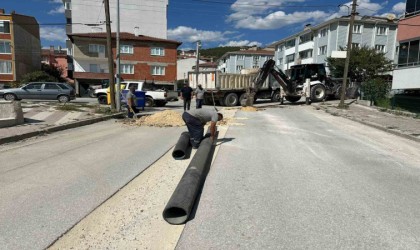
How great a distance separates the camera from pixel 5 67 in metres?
52.3

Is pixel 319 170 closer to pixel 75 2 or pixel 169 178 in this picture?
pixel 169 178

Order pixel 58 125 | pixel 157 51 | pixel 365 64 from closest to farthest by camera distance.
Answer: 1. pixel 58 125
2. pixel 365 64
3. pixel 157 51

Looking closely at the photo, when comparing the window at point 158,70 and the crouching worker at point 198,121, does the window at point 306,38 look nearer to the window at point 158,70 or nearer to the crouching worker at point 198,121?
the window at point 158,70

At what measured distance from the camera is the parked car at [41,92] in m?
25.4

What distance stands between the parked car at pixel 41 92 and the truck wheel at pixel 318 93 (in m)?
17.9

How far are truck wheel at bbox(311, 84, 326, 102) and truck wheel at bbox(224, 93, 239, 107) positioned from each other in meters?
5.87

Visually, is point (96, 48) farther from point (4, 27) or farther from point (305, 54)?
point (305, 54)

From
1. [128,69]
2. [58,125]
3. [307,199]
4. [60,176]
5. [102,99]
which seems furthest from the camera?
[128,69]

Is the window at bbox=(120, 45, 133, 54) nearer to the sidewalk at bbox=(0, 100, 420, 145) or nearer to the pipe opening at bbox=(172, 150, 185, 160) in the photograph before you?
the sidewalk at bbox=(0, 100, 420, 145)

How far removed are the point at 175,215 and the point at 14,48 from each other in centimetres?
5750

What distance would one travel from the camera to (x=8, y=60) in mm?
52500

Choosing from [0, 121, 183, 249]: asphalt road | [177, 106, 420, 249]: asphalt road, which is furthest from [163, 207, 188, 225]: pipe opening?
[0, 121, 183, 249]: asphalt road

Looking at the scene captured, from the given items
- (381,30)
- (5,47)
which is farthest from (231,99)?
(5,47)

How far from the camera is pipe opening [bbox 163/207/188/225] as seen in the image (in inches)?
169
